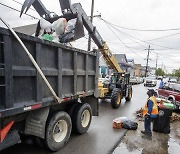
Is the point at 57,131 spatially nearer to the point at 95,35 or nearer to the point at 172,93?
the point at 95,35

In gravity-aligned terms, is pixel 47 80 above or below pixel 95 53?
below

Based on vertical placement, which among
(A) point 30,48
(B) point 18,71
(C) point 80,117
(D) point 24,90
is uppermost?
(A) point 30,48

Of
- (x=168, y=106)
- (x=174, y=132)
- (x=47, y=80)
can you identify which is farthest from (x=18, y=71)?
(x=174, y=132)

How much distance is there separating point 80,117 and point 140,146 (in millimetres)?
1847

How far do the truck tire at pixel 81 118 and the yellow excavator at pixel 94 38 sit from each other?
2.06 metres

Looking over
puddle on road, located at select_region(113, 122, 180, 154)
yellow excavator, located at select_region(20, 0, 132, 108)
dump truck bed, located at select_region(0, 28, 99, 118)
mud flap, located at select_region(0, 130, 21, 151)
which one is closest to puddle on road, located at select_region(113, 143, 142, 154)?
puddle on road, located at select_region(113, 122, 180, 154)

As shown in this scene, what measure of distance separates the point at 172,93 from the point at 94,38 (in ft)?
17.3

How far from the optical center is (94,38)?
9.25 m

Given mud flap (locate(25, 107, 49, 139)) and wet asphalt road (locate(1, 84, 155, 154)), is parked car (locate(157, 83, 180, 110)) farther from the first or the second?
mud flap (locate(25, 107, 49, 139))

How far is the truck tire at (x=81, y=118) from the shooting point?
5734 millimetres

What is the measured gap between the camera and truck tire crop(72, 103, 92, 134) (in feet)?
18.8

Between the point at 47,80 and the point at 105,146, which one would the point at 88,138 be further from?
the point at 47,80

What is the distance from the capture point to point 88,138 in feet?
19.1

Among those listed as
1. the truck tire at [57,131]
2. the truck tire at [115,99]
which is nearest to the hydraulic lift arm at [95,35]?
the truck tire at [115,99]
